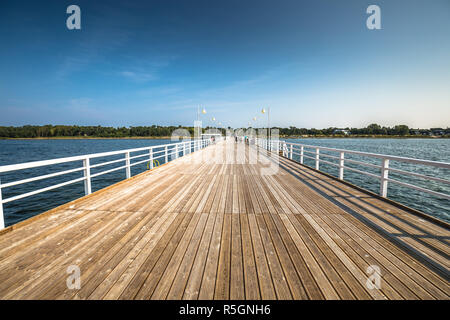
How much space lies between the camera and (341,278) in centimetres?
168

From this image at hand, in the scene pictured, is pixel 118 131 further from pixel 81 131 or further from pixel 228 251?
pixel 228 251

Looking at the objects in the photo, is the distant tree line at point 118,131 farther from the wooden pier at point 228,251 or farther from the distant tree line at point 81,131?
the wooden pier at point 228,251

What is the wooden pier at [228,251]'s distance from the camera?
1.57 meters

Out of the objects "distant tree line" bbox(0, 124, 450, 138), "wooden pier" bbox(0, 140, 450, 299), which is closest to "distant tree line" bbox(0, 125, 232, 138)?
"distant tree line" bbox(0, 124, 450, 138)

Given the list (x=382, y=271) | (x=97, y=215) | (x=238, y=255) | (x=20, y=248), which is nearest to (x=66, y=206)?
(x=97, y=215)

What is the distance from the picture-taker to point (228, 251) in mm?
2082

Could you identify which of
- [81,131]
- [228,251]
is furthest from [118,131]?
[228,251]

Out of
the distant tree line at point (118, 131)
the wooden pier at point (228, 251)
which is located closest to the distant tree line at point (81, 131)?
the distant tree line at point (118, 131)

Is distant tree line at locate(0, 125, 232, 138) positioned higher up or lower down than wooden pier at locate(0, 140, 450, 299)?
higher up

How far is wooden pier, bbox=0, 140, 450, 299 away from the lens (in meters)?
1.57

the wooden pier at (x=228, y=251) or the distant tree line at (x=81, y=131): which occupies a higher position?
the distant tree line at (x=81, y=131)

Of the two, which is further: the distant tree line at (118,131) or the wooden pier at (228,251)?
the distant tree line at (118,131)

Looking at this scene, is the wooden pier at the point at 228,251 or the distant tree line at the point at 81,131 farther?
the distant tree line at the point at 81,131

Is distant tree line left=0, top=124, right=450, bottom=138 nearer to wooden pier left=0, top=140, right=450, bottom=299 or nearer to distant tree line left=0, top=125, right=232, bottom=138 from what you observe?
distant tree line left=0, top=125, right=232, bottom=138
